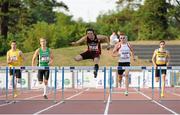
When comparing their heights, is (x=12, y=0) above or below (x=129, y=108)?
above

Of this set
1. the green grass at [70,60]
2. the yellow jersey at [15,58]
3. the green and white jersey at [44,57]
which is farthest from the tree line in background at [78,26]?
the green and white jersey at [44,57]

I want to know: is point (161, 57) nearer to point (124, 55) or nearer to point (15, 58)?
point (124, 55)

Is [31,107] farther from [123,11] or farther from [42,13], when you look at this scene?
[42,13]

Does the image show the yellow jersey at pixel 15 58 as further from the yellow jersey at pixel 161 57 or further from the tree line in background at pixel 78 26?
the tree line in background at pixel 78 26

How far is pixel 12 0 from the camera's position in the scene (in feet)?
182

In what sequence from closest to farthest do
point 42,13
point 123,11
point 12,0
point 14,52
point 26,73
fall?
point 14,52
point 26,73
point 12,0
point 123,11
point 42,13

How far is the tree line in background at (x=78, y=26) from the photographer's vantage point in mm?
57688

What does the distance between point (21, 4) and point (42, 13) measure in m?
70.3

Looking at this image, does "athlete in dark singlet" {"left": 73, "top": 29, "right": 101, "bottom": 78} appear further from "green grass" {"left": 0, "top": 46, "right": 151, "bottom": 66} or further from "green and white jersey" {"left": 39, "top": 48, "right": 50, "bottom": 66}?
"green grass" {"left": 0, "top": 46, "right": 151, "bottom": 66}

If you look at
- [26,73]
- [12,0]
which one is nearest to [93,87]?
[26,73]

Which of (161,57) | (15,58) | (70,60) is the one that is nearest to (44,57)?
(15,58)

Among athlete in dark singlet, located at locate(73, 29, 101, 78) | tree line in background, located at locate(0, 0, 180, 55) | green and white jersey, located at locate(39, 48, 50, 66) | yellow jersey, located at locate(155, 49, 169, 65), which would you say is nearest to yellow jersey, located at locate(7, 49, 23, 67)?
green and white jersey, located at locate(39, 48, 50, 66)

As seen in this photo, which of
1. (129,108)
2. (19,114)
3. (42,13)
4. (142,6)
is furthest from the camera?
(42,13)

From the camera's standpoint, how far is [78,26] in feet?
257
